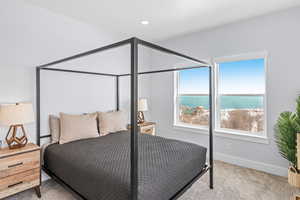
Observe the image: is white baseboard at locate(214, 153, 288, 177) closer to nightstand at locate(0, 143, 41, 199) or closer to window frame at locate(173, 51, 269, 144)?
window frame at locate(173, 51, 269, 144)

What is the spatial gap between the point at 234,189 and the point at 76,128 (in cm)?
238

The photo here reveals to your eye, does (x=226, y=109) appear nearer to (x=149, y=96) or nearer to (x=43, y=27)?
(x=149, y=96)

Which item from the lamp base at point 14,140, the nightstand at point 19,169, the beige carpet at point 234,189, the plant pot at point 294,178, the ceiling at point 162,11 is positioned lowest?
the beige carpet at point 234,189

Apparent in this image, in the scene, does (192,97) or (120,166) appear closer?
(120,166)

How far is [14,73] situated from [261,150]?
13.0 ft

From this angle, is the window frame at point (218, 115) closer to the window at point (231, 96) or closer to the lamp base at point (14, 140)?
the window at point (231, 96)

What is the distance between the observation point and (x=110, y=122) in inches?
116

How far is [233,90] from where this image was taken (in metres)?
3.19

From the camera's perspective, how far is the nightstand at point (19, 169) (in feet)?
5.95

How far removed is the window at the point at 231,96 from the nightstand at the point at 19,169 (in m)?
2.85

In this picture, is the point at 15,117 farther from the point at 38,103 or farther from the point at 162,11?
the point at 162,11

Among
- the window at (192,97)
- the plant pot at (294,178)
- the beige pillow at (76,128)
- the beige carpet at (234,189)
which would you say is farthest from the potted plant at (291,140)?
the beige pillow at (76,128)

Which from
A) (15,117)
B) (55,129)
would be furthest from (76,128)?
(15,117)

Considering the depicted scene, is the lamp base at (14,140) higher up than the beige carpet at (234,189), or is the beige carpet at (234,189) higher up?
Result: the lamp base at (14,140)
